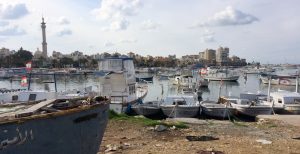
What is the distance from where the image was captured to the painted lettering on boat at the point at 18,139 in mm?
Answer: 7492

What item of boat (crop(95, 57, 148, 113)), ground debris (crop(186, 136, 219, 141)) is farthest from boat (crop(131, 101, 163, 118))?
ground debris (crop(186, 136, 219, 141))

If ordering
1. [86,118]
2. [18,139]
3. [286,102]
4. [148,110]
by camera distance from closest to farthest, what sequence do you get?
[18,139], [86,118], [148,110], [286,102]

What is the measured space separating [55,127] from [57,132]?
0.15m

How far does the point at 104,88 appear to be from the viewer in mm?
31109

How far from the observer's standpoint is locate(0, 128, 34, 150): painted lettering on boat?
7.49m

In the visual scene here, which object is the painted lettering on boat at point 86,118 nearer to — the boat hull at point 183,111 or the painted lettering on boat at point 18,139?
the painted lettering on boat at point 18,139

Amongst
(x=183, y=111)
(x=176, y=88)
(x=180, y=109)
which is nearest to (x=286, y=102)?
(x=183, y=111)

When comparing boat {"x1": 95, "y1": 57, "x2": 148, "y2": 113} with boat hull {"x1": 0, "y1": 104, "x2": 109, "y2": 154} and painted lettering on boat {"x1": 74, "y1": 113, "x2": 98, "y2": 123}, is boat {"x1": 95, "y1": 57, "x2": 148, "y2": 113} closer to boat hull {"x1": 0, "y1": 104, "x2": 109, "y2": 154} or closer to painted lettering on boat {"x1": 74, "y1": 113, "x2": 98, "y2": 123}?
boat hull {"x1": 0, "y1": 104, "x2": 109, "y2": 154}

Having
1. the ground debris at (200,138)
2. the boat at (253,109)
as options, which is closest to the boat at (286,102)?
the boat at (253,109)

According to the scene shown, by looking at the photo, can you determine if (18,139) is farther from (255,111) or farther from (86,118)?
(255,111)

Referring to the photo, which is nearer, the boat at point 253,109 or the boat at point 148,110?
the boat at point 253,109

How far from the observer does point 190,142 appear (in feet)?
45.1

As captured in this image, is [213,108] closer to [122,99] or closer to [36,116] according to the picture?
[122,99]

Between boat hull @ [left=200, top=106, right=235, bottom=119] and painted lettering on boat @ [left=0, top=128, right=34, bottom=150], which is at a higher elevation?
painted lettering on boat @ [left=0, top=128, right=34, bottom=150]
